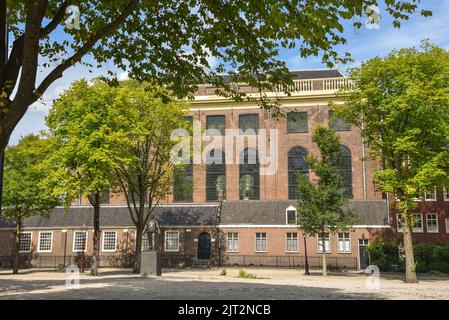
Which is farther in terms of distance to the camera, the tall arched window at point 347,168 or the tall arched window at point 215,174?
the tall arched window at point 215,174

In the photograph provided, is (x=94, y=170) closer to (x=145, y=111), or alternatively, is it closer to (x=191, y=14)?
(x=145, y=111)

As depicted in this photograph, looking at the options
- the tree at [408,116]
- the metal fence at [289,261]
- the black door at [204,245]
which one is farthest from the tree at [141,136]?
the tree at [408,116]

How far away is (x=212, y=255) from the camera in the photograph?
45938 millimetres

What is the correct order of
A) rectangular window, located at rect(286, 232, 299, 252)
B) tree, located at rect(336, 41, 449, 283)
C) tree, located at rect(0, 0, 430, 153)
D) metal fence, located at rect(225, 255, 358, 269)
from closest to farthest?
tree, located at rect(0, 0, 430, 153)
tree, located at rect(336, 41, 449, 283)
metal fence, located at rect(225, 255, 358, 269)
rectangular window, located at rect(286, 232, 299, 252)

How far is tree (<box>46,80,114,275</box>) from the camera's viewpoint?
31328 millimetres

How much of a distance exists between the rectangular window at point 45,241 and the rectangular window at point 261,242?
21268 millimetres

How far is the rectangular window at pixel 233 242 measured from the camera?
46.2 metres

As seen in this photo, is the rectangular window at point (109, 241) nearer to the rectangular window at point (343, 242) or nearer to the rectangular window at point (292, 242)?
the rectangular window at point (292, 242)

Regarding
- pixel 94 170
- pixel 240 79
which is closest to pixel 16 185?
pixel 94 170

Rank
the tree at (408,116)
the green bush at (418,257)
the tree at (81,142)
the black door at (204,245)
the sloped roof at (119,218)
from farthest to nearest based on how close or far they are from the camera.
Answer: the sloped roof at (119,218) < the black door at (204,245) < the green bush at (418,257) < the tree at (81,142) < the tree at (408,116)

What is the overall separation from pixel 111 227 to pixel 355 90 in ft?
92.6

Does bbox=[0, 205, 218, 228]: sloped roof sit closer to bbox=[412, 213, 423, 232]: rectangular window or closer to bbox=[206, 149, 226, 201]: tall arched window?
bbox=[206, 149, 226, 201]: tall arched window

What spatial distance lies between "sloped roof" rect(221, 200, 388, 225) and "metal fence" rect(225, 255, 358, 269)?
134 inches

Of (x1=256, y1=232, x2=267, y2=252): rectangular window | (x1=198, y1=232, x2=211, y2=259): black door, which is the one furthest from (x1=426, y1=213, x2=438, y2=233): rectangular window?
(x1=198, y1=232, x2=211, y2=259): black door
